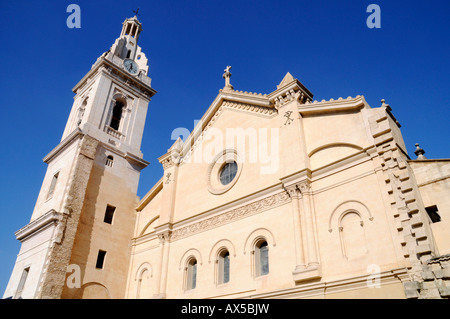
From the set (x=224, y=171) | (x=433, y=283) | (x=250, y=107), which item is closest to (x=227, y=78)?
(x=250, y=107)

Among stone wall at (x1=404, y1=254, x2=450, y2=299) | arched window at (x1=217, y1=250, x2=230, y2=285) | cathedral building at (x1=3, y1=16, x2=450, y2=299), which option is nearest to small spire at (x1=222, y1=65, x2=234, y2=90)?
cathedral building at (x1=3, y1=16, x2=450, y2=299)

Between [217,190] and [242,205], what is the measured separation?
96.8 inches

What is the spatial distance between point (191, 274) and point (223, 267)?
2.34 meters

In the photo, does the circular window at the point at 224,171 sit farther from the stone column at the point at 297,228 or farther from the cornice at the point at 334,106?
the cornice at the point at 334,106

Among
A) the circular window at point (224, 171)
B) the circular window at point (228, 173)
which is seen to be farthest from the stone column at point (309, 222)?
the circular window at point (228, 173)

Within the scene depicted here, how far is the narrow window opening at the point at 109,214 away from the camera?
23312mm

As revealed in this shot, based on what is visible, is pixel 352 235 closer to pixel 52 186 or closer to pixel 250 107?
pixel 250 107

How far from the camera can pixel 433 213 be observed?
12.3 metres

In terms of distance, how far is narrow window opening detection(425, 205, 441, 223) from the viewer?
12.1 meters
